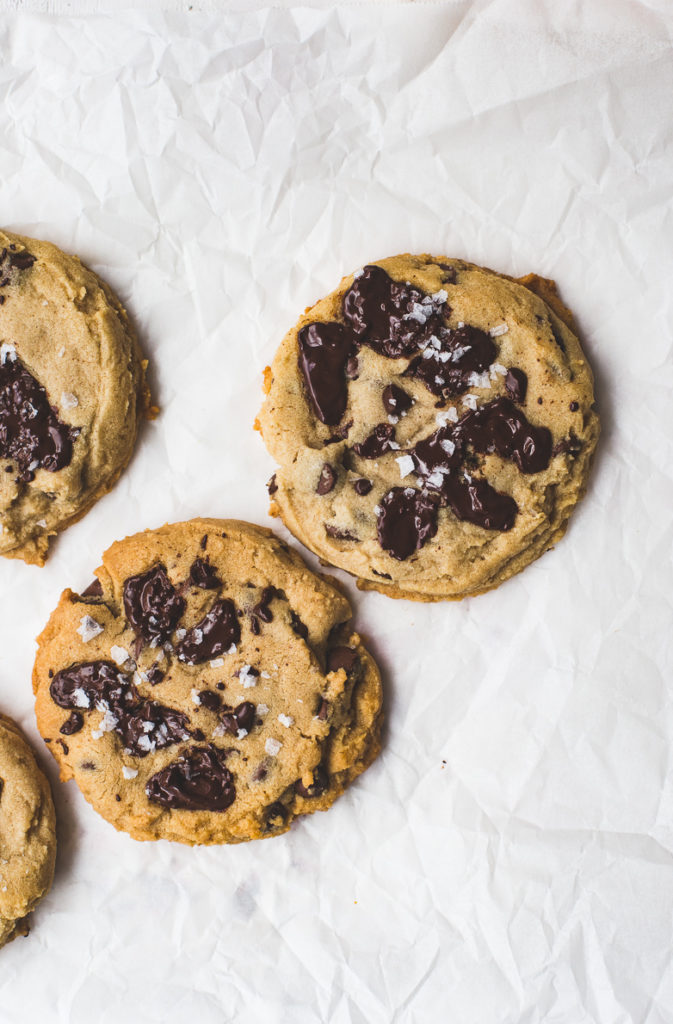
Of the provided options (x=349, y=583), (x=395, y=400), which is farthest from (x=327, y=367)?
(x=349, y=583)

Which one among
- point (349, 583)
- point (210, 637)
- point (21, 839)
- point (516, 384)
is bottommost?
point (21, 839)

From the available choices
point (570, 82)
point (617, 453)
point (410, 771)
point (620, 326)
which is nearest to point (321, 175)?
point (570, 82)

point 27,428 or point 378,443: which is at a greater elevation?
point 378,443

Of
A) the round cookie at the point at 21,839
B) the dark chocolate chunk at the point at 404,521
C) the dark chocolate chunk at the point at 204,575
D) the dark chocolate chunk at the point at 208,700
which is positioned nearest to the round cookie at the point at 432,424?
the dark chocolate chunk at the point at 404,521

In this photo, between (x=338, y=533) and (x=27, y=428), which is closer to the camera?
(x=338, y=533)

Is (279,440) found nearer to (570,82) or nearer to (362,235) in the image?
(362,235)

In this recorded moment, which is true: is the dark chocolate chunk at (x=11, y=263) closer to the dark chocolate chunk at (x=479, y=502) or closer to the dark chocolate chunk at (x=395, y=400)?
the dark chocolate chunk at (x=395, y=400)

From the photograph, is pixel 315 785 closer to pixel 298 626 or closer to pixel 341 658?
pixel 341 658

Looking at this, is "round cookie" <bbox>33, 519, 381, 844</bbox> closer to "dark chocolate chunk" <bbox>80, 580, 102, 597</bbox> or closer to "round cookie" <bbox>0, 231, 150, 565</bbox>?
"dark chocolate chunk" <bbox>80, 580, 102, 597</bbox>
